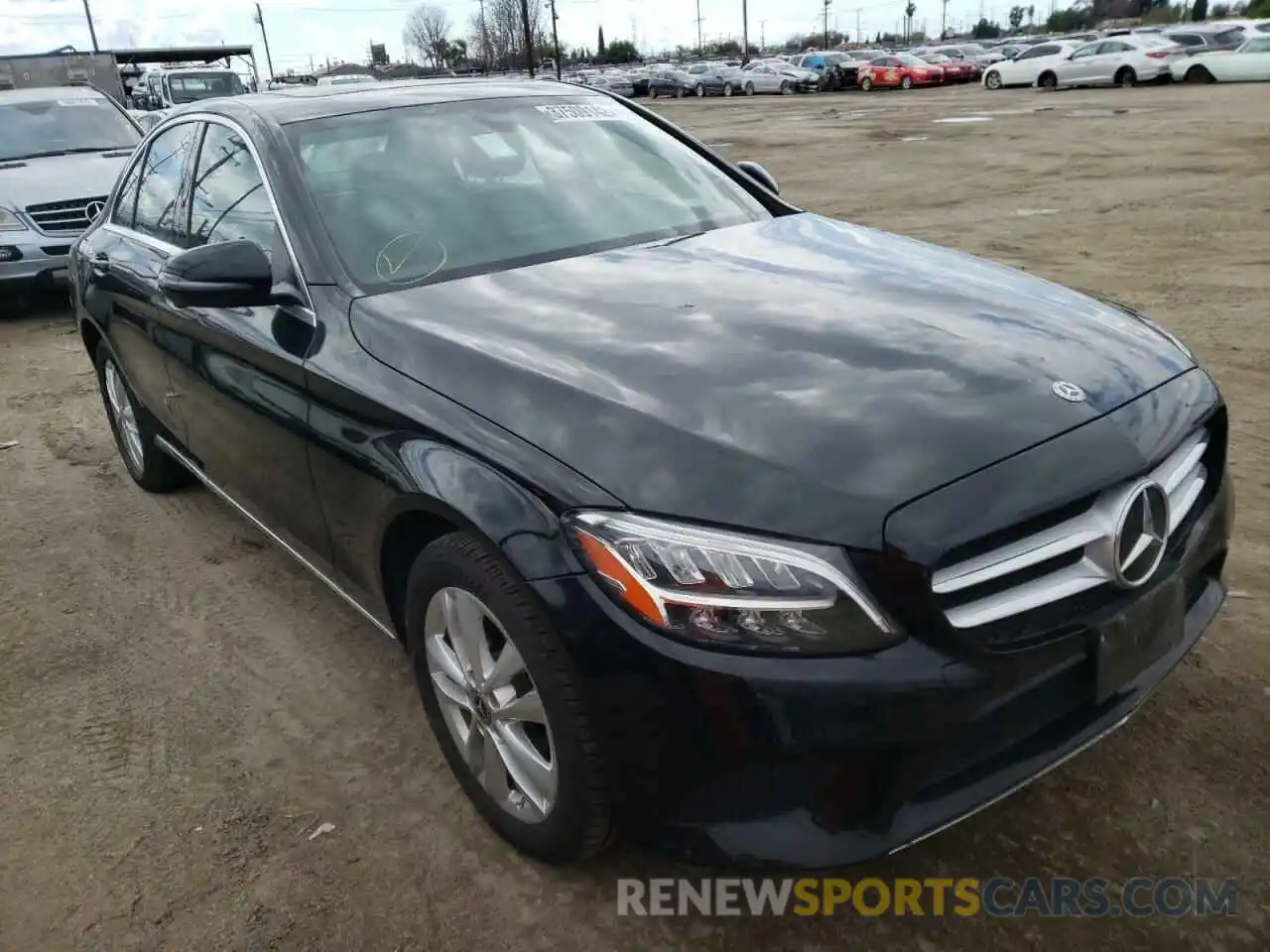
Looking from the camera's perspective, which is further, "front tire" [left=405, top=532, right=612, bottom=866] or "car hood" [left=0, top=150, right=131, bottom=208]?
"car hood" [left=0, top=150, right=131, bottom=208]

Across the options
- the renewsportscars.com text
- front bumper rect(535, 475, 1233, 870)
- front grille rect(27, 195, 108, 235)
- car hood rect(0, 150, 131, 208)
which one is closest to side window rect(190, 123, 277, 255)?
front bumper rect(535, 475, 1233, 870)

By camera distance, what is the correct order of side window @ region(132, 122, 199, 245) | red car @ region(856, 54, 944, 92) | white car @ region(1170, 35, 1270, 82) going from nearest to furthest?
1. side window @ region(132, 122, 199, 245)
2. white car @ region(1170, 35, 1270, 82)
3. red car @ region(856, 54, 944, 92)

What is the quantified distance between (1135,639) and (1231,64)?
31.5 m

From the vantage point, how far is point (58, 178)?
8.97 meters

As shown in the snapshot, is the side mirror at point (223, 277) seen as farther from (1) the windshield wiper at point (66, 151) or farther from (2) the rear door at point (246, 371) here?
(1) the windshield wiper at point (66, 151)

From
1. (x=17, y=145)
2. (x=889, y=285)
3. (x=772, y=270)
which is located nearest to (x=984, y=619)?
(x=889, y=285)

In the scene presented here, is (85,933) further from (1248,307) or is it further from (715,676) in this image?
(1248,307)

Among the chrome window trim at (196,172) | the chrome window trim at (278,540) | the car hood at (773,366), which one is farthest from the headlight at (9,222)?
the car hood at (773,366)

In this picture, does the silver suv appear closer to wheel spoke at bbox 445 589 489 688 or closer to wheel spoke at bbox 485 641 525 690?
wheel spoke at bbox 445 589 489 688

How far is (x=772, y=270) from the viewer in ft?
9.64

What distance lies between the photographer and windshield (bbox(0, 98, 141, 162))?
9648 millimetres

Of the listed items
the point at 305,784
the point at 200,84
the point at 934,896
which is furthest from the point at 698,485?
the point at 200,84

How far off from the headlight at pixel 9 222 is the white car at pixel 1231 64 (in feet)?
96.1

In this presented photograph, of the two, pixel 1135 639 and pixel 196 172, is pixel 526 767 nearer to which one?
pixel 1135 639
